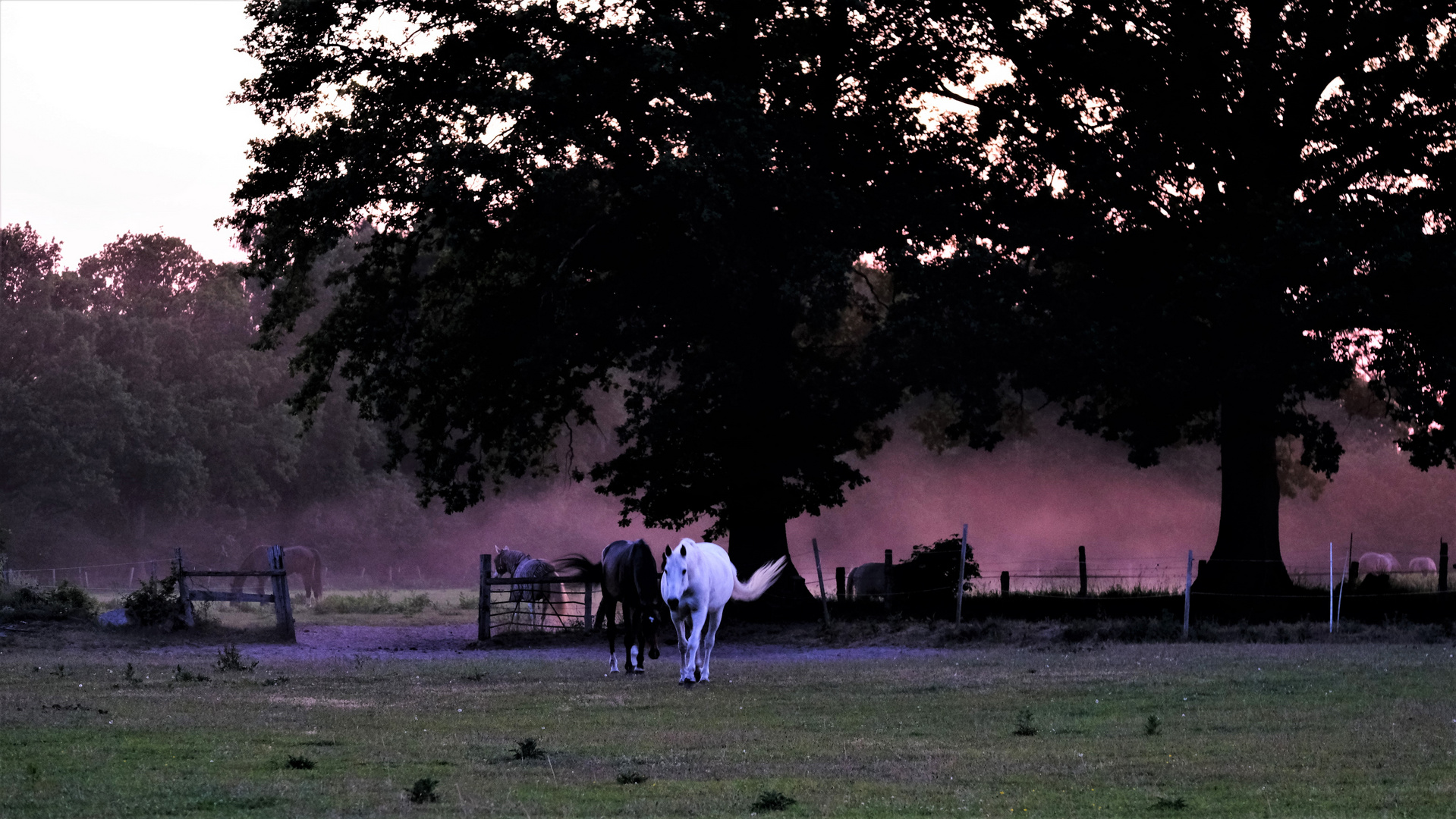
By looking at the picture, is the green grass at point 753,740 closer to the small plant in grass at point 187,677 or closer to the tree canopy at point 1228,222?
the small plant in grass at point 187,677

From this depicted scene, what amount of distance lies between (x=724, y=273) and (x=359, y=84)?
9.41 metres

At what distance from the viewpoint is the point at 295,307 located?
123 ft

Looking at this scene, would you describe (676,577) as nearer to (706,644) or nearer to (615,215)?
(706,644)

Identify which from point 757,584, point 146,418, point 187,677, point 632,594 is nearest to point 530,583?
point 757,584

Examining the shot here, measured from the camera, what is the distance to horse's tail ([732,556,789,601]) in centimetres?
2591

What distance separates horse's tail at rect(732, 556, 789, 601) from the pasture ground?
3.76 ft

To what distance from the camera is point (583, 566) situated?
27.4 metres

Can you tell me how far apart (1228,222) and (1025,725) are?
21.6 metres

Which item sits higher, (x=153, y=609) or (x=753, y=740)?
(x=153, y=609)

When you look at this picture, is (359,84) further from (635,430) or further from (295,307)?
(635,430)

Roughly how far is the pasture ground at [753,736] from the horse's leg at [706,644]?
252 mm

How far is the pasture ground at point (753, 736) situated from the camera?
1131cm

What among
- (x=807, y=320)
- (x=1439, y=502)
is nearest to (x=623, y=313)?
(x=807, y=320)

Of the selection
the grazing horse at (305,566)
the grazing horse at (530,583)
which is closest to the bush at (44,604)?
the grazing horse at (530,583)
